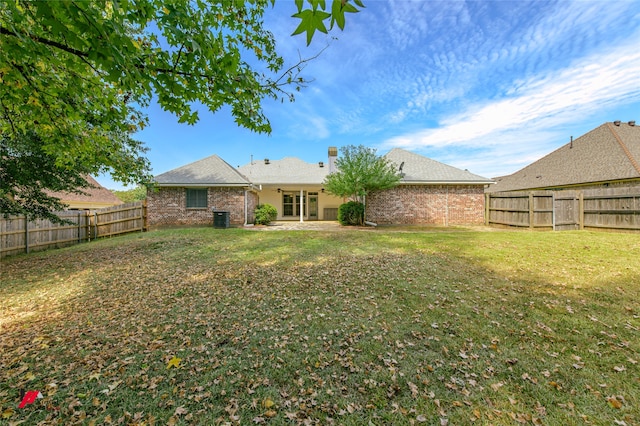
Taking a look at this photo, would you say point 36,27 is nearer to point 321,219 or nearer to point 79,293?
point 79,293

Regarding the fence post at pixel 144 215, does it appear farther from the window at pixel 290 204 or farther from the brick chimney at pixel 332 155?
the brick chimney at pixel 332 155

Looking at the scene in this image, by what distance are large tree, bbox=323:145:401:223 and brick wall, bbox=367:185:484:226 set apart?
198 centimetres

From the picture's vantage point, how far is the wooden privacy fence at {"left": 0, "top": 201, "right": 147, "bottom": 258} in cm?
896

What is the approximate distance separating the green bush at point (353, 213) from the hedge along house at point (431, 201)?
1.33m

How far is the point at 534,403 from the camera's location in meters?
2.33

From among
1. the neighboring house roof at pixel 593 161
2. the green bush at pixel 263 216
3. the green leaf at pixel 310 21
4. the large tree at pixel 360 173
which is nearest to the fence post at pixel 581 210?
the neighboring house roof at pixel 593 161

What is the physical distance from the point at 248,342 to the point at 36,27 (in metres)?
4.80

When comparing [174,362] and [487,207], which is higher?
[487,207]

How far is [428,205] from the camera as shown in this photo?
1616 cm

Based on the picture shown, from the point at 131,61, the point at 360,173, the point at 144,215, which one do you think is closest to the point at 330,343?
the point at 131,61

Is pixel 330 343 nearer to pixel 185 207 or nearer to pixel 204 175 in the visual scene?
pixel 185 207

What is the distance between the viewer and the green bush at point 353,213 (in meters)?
15.1

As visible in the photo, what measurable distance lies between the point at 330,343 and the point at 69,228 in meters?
13.9

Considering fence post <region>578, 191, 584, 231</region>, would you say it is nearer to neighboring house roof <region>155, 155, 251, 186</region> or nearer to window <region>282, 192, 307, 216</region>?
window <region>282, 192, 307, 216</region>
